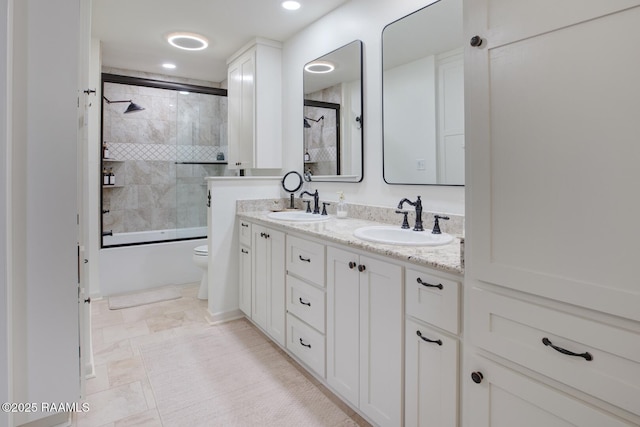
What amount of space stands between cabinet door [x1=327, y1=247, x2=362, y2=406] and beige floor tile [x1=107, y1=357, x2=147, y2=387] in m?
1.14

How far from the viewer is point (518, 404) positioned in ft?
3.33

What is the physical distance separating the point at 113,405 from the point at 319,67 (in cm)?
257

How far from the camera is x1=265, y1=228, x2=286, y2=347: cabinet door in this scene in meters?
2.31

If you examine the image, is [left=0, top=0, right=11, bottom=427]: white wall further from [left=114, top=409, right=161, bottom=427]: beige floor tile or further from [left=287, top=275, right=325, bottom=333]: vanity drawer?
[left=287, top=275, right=325, bottom=333]: vanity drawer

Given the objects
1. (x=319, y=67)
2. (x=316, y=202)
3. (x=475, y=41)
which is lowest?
(x=316, y=202)

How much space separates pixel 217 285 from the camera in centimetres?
296

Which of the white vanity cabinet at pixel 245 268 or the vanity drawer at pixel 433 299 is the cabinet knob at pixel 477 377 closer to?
the vanity drawer at pixel 433 299

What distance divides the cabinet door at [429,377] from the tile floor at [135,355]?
44cm

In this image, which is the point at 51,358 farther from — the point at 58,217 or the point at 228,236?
the point at 228,236

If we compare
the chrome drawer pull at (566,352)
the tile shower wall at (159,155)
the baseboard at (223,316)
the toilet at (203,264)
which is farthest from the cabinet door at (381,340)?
the tile shower wall at (159,155)

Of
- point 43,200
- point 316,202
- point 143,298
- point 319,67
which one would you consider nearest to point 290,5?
point 319,67

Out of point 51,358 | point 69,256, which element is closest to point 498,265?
point 69,256

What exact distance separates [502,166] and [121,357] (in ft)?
8.11

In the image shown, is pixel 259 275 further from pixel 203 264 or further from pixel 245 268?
pixel 203 264
